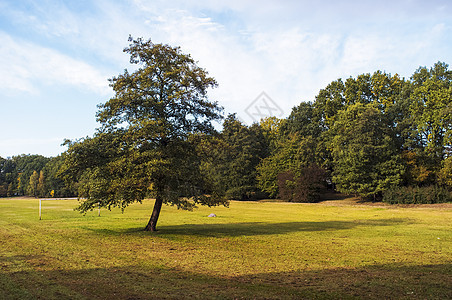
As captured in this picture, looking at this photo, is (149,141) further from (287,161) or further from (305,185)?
(287,161)

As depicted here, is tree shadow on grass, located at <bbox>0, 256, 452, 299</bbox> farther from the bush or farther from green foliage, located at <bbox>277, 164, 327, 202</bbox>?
green foliage, located at <bbox>277, 164, 327, 202</bbox>

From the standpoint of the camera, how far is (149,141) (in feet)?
63.5

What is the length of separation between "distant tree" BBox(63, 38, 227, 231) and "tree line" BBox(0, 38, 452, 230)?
0.06 m

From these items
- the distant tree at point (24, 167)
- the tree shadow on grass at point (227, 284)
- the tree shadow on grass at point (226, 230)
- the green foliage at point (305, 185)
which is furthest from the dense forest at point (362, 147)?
the distant tree at point (24, 167)

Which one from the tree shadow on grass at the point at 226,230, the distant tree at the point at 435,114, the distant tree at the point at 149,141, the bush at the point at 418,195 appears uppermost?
the distant tree at the point at 435,114

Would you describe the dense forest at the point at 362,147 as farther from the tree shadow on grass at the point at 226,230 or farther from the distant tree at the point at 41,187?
the distant tree at the point at 41,187

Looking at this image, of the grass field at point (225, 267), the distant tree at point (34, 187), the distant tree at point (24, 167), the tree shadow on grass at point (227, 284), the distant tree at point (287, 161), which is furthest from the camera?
the distant tree at point (24, 167)

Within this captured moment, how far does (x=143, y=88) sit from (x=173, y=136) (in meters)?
3.29

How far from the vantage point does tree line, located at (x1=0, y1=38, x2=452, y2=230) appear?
18.0 m

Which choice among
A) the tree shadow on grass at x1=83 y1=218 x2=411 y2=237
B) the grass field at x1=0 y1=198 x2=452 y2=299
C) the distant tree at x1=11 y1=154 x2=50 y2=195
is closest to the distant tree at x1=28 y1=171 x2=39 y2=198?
the distant tree at x1=11 y1=154 x2=50 y2=195

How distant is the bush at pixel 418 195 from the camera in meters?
46.0

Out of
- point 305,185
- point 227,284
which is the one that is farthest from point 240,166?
point 227,284

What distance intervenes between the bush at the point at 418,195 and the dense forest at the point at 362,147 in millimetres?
126

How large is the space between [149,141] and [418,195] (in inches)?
1669
